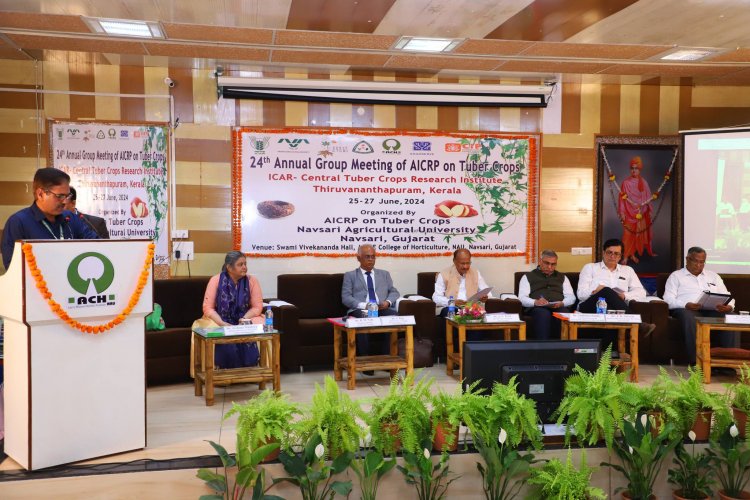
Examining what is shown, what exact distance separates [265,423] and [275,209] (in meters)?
4.16

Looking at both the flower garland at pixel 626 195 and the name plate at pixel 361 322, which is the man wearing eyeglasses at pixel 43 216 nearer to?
the name plate at pixel 361 322

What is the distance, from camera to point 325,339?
6.43m

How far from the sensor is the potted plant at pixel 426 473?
3316mm

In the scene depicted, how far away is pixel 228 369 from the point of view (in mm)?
5516

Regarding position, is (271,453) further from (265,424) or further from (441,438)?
(441,438)

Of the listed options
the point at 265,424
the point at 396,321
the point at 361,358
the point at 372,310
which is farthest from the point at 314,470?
the point at 372,310

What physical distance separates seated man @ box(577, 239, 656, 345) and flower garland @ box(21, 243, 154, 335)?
4.52 meters

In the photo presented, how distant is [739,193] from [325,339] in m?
4.66

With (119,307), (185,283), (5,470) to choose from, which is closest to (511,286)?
(185,283)

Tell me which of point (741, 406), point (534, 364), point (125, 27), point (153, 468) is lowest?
point (153, 468)

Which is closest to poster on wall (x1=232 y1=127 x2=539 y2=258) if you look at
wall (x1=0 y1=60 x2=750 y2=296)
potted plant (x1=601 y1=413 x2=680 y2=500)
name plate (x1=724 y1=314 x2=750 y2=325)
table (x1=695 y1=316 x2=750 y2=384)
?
wall (x1=0 y1=60 x2=750 y2=296)

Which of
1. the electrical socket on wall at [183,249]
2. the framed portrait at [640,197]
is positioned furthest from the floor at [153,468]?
the framed portrait at [640,197]

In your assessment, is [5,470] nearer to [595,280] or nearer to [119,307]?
[119,307]

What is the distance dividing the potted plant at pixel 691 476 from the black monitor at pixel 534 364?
1.95 feet
